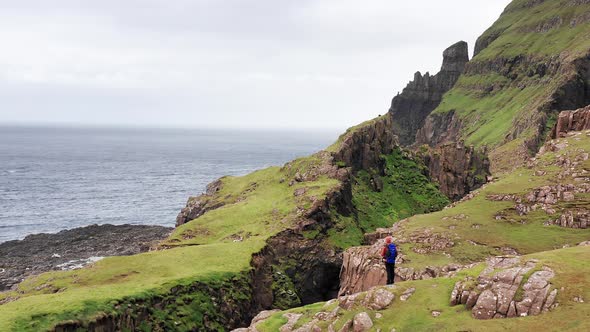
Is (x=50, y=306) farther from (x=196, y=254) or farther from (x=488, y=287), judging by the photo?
(x=488, y=287)

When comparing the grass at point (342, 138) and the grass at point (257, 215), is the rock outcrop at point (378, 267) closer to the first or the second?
the grass at point (257, 215)

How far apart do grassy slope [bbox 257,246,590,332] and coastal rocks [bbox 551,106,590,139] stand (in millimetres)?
38887

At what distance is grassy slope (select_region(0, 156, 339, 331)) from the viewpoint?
3350 centimetres

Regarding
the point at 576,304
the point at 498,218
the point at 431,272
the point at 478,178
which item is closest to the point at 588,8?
the point at 478,178

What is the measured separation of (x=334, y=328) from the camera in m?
25.8

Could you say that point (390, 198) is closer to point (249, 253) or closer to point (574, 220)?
point (249, 253)

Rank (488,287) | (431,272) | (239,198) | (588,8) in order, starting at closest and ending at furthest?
(488,287) < (431,272) < (239,198) < (588,8)

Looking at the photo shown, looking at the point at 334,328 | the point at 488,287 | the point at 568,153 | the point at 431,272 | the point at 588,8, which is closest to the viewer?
the point at 488,287

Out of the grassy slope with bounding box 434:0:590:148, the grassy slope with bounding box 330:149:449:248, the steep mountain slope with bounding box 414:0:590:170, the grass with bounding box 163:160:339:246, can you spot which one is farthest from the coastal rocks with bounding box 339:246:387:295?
the grassy slope with bounding box 434:0:590:148

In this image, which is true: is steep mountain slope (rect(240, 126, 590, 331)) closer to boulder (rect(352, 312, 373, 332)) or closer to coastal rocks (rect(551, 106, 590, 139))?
boulder (rect(352, 312, 373, 332))

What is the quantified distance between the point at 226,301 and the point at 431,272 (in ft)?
60.3

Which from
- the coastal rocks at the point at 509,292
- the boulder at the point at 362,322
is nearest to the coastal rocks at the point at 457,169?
the coastal rocks at the point at 509,292

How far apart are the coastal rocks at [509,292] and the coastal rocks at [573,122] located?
4183 cm

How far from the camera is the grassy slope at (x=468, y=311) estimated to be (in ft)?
66.2
